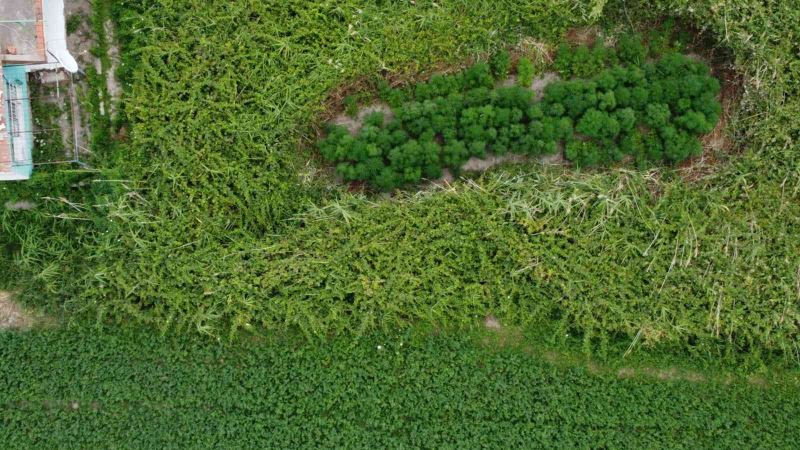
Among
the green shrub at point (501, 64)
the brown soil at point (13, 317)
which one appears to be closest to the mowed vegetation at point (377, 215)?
the green shrub at point (501, 64)

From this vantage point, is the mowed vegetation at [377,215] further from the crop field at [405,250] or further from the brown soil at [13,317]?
the brown soil at [13,317]

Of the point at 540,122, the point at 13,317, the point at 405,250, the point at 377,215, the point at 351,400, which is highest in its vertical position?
the point at 540,122

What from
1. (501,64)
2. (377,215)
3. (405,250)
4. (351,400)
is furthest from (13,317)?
(501,64)

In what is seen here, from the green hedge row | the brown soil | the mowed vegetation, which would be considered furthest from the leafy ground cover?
the green hedge row

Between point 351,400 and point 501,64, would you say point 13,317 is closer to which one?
point 351,400

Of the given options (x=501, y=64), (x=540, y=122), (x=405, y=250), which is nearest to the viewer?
(x=405, y=250)

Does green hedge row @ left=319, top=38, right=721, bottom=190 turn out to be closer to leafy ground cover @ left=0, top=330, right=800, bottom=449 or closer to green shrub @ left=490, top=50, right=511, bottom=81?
green shrub @ left=490, top=50, right=511, bottom=81

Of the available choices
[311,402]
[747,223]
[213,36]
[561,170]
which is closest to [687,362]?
[747,223]
